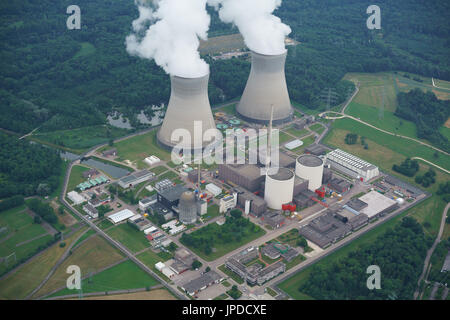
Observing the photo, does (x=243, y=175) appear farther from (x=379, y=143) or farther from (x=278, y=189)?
(x=379, y=143)

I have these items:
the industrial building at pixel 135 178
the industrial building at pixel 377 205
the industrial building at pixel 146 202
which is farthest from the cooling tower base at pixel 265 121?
the industrial building at pixel 146 202

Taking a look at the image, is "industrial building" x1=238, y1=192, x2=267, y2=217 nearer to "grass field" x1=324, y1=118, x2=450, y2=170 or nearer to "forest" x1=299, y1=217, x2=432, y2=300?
"forest" x1=299, y1=217, x2=432, y2=300

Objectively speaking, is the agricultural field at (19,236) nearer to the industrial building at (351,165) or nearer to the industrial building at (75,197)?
the industrial building at (75,197)

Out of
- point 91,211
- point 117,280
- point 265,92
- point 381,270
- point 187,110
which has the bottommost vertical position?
point 117,280

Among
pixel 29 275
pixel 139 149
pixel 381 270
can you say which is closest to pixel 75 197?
pixel 29 275

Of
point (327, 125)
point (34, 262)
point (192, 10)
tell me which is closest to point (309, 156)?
point (327, 125)

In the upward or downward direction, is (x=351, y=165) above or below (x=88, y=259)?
above
